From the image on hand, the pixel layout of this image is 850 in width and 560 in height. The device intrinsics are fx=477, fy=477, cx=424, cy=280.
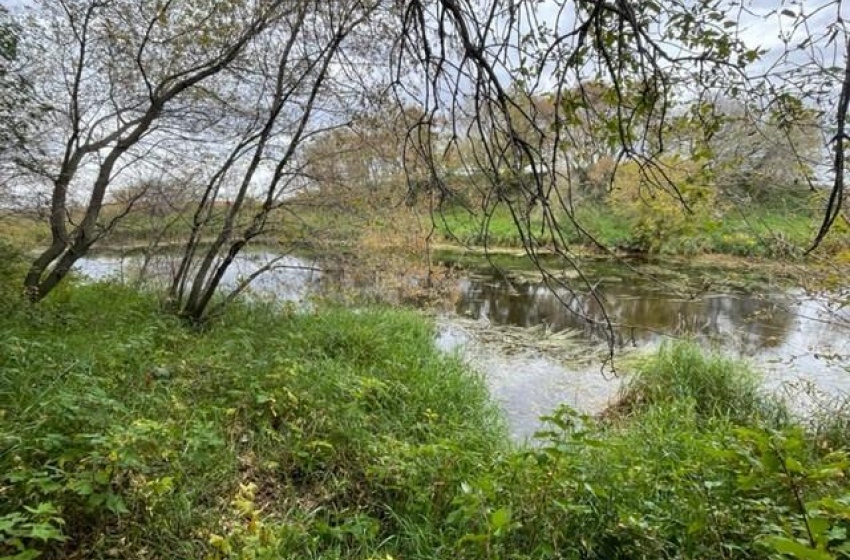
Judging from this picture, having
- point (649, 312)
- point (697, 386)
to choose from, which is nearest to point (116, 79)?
point (697, 386)

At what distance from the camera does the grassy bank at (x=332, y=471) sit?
66.4 inches

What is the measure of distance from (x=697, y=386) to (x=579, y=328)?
10.9 ft

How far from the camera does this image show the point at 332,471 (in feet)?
8.23

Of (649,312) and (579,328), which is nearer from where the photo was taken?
(579,328)

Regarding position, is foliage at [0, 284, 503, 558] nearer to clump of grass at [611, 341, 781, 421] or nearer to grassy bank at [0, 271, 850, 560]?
grassy bank at [0, 271, 850, 560]

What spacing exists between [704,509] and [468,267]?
37.5 feet

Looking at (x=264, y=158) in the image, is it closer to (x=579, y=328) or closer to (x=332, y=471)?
(x=332, y=471)

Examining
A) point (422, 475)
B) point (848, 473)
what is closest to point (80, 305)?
point (422, 475)

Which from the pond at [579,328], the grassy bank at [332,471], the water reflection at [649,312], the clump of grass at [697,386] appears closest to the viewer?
the grassy bank at [332,471]

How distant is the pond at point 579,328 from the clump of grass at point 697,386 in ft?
1.02

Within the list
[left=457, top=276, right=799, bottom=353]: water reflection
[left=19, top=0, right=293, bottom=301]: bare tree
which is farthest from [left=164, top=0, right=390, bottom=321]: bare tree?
[left=457, top=276, right=799, bottom=353]: water reflection

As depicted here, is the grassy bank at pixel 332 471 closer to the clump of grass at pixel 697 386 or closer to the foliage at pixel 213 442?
the foliage at pixel 213 442

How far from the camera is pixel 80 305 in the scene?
15.6 ft

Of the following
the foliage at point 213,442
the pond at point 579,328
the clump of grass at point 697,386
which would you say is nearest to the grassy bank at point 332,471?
the foliage at point 213,442
